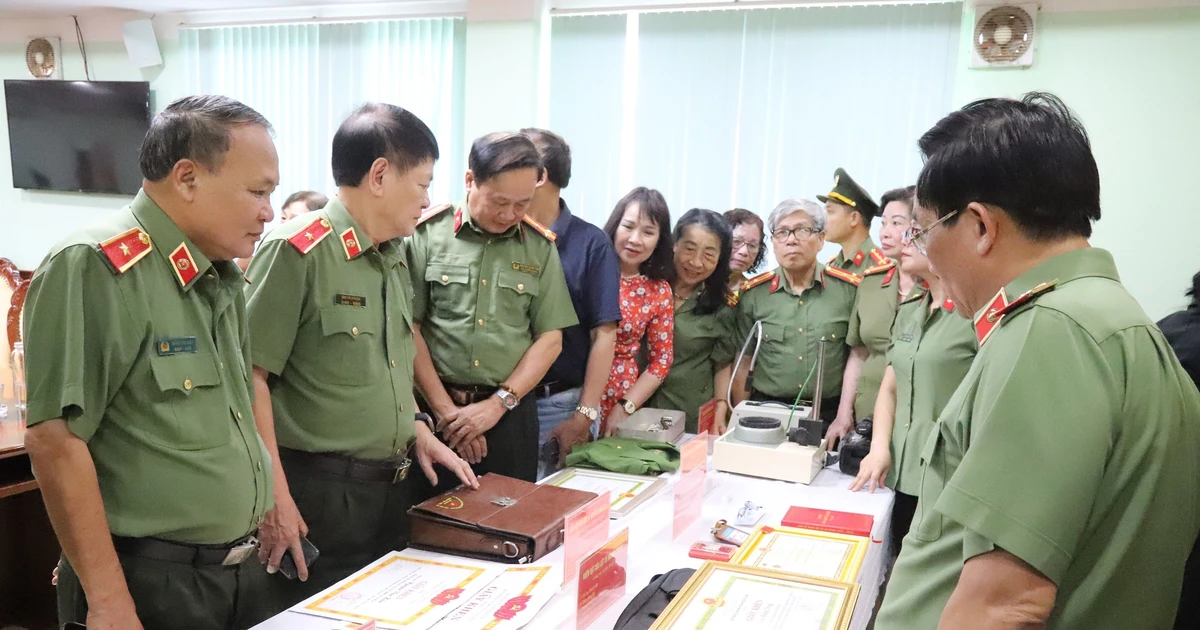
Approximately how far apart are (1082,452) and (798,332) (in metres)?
2.25

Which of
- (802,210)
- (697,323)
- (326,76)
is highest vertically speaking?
(326,76)

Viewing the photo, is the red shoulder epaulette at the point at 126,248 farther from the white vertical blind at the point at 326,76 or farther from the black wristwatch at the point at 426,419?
the white vertical blind at the point at 326,76

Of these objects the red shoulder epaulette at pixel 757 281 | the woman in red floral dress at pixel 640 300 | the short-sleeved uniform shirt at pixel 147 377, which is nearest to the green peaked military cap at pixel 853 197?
the red shoulder epaulette at pixel 757 281

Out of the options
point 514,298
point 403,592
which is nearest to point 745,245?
point 514,298

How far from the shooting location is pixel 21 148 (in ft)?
20.6

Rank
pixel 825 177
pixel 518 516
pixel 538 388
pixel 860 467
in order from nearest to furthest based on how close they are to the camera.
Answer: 1. pixel 518 516
2. pixel 860 467
3. pixel 538 388
4. pixel 825 177

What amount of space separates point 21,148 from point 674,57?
200 inches

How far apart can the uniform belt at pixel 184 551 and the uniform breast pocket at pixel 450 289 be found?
0.94 m

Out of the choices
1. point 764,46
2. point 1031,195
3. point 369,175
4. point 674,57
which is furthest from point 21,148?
point 1031,195

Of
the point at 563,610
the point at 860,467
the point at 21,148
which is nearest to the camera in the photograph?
the point at 563,610

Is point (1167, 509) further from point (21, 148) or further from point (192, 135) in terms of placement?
point (21, 148)

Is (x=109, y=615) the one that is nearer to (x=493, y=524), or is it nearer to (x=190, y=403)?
(x=190, y=403)

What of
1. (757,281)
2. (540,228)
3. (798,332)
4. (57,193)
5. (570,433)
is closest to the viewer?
(540,228)

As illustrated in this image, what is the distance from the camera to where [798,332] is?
3.08 metres
